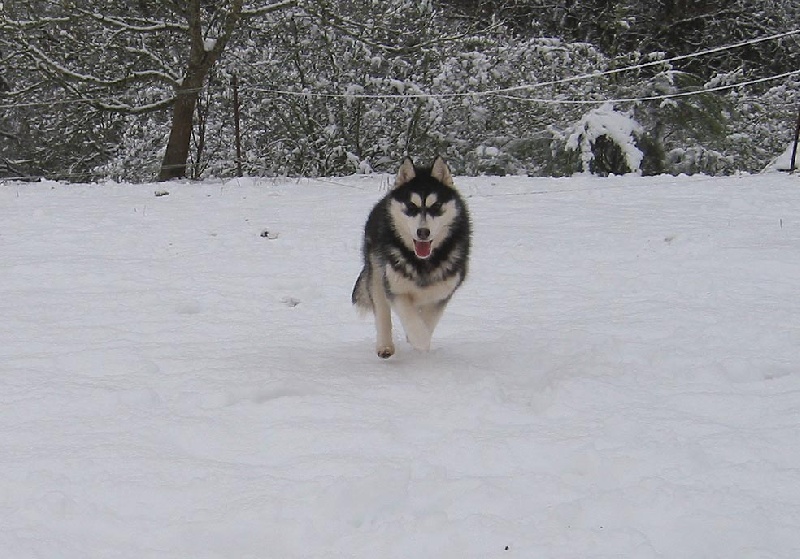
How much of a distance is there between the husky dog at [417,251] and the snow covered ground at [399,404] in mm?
243

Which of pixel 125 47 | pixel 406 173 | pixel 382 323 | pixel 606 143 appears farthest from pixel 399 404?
Result: pixel 125 47

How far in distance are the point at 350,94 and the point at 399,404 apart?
10330 millimetres

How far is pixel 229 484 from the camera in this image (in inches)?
102

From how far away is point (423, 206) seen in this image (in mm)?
4008

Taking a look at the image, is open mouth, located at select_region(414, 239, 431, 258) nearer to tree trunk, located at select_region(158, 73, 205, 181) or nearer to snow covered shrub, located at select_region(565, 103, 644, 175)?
snow covered shrub, located at select_region(565, 103, 644, 175)

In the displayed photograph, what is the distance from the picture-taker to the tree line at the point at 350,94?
12070 millimetres

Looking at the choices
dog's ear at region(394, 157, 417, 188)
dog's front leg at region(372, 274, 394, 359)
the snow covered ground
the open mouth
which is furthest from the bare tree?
the open mouth

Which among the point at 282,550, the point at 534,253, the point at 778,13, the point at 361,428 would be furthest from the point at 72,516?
the point at 778,13

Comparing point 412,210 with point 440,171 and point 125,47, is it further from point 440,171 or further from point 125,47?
point 125,47

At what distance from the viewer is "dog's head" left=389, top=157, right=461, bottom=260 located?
3.99 metres

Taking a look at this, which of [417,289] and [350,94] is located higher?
[350,94]

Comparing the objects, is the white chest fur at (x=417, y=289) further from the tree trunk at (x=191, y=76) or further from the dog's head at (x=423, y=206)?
the tree trunk at (x=191, y=76)

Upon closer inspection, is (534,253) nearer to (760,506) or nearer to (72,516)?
(760,506)

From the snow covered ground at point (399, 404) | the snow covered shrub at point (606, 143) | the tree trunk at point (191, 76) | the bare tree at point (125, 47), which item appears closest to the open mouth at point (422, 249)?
the snow covered ground at point (399, 404)
